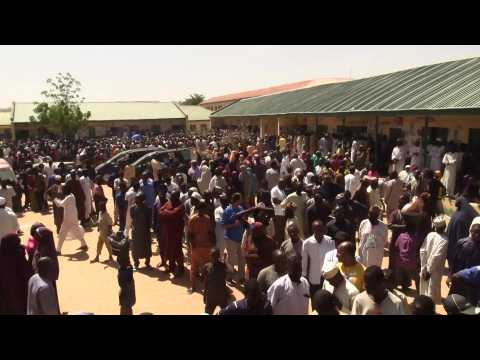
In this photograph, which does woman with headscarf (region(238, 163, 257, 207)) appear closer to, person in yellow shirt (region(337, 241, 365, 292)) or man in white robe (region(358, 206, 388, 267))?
man in white robe (region(358, 206, 388, 267))

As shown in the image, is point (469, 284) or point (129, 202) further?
point (129, 202)

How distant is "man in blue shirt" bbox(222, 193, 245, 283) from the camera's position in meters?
7.31

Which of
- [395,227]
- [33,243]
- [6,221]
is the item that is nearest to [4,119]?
[6,221]

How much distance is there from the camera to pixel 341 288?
4242 millimetres

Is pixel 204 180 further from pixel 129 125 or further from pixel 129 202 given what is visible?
pixel 129 125

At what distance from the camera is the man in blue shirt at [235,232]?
7.31m

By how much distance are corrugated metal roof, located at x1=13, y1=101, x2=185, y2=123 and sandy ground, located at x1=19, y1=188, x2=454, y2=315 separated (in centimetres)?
3933

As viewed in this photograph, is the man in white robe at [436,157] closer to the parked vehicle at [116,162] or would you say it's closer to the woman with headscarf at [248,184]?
the woman with headscarf at [248,184]

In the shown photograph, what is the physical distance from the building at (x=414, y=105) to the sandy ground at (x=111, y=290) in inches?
229

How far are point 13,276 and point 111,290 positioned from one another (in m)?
2.36

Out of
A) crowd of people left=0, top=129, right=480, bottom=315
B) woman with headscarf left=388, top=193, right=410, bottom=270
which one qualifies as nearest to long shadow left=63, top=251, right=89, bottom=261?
crowd of people left=0, top=129, right=480, bottom=315

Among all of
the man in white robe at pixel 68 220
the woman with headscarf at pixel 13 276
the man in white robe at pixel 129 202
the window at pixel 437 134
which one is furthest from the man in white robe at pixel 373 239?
the window at pixel 437 134
